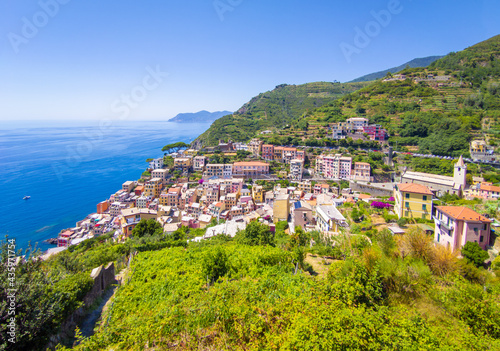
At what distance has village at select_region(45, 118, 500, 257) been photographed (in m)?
12.7

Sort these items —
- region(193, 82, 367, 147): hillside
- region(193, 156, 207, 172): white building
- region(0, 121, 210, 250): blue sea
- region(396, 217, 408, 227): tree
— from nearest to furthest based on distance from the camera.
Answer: region(396, 217, 408, 227): tree → region(0, 121, 210, 250): blue sea → region(193, 156, 207, 172): white building → region(193, 82, 367, 147): hillside

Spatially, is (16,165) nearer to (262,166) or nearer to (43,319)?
(262,166)

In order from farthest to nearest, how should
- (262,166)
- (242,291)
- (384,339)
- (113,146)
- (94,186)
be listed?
(113,146) < (94,186) < (262,166) < (242,291) < (384,339)

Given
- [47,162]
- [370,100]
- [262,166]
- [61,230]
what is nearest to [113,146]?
[47,162]

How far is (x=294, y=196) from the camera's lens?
25.1 meters

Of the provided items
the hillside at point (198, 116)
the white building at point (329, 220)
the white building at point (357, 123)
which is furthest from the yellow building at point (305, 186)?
the hillside at point (198, 116)

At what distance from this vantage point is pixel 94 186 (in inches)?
1454

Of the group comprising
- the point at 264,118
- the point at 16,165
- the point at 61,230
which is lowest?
the point at 61,230

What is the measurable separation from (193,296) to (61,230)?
2649 cm

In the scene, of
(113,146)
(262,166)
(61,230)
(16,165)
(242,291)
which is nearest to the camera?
(242,291)

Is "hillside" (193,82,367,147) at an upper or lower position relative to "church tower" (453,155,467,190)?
upper

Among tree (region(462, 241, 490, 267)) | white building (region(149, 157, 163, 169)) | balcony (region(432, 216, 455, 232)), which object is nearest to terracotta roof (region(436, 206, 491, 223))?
balcony (region(432, 216, 455, 232))

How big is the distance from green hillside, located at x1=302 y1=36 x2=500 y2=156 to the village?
3022 mm

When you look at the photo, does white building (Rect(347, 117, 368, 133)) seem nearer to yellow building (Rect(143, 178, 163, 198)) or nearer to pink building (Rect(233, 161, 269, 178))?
pink building (Rect(233, 161, 269, 178))
